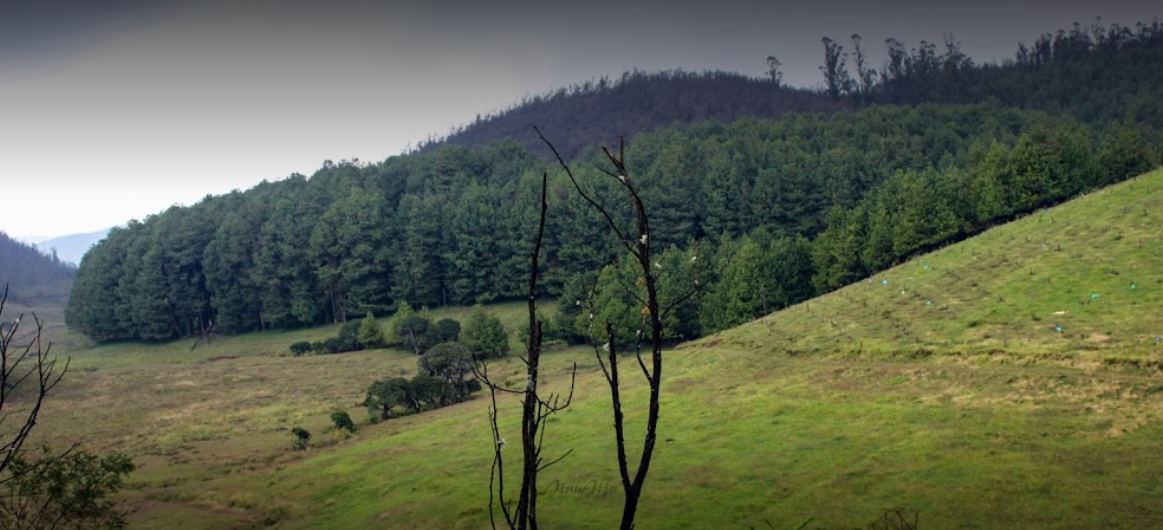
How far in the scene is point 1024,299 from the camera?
45500 mm

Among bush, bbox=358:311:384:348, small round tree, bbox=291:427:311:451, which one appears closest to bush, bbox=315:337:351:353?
bush, bbox=358:311:384:348

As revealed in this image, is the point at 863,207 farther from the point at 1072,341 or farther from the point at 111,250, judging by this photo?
the point at 111,250

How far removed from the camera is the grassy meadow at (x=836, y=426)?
24.0m

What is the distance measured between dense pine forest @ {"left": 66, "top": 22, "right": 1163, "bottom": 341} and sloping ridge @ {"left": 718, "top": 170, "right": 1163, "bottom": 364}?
1719cm

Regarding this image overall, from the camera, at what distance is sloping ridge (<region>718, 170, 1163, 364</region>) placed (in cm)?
3822

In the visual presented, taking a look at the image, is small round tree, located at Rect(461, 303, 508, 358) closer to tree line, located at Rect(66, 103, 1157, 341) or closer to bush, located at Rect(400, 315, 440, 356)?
bush, located at Rect(400, 315, 440, 356)

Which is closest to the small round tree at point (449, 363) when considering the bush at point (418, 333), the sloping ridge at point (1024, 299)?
the sloping ridge at point (1024, 299)

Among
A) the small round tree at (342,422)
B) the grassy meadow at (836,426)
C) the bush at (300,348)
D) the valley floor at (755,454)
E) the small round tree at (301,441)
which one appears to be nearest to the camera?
the valley floor at (755,454)

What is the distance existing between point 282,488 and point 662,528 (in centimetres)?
1999

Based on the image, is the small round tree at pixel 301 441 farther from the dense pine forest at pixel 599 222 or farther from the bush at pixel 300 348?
the bush at pixel 300 348

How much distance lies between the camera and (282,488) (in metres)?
34.4

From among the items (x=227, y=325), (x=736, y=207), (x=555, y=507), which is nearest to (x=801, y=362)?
(x=555, y=507)

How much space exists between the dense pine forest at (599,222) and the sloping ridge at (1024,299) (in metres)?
17.2

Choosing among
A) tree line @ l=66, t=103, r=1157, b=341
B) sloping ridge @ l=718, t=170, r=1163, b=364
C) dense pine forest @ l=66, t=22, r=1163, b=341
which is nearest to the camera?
sloping ridge @ l=718, t=170, r=1163, b=364
